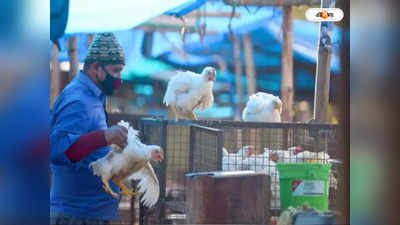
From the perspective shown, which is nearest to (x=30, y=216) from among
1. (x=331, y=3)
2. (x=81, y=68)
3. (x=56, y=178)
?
(x=56, y=178)

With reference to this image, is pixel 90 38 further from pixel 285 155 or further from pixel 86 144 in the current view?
pixel 285 155

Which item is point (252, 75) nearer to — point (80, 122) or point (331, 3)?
point (331, 3)

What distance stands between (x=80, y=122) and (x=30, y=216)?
567 mm

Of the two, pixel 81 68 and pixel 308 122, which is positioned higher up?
pixel 81 68

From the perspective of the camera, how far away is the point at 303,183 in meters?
3.25

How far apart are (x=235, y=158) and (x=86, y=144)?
0.76 m

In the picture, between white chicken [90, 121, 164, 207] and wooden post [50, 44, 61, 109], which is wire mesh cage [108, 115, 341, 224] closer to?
white chicken [90, 121, 164, 207]

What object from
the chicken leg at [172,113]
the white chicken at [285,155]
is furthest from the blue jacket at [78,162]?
the white chicken at [285,155]

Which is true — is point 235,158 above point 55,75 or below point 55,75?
below

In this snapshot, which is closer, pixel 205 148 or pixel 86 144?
pixel 86 144

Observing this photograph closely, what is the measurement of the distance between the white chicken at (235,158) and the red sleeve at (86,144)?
62 cm

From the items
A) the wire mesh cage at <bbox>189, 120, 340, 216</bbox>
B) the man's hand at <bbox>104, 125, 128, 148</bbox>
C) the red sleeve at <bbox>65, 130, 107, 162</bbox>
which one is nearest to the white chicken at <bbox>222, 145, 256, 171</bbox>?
the wire mesh cage at <bbox>189, 120, 340, 216</bbox>

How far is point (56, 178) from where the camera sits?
3189 millimetres

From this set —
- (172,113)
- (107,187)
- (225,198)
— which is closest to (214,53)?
(172,113)
